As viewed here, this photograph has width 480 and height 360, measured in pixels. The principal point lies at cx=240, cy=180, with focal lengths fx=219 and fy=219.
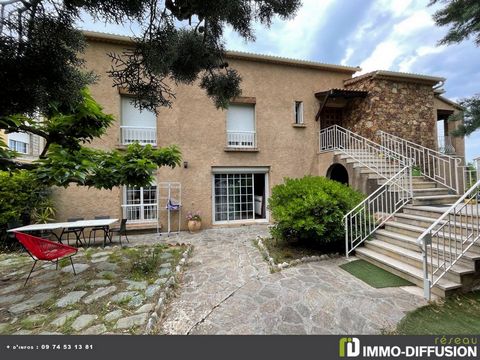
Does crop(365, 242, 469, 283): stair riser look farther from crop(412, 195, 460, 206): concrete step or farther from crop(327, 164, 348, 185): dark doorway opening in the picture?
crop(327, 164, 348, 185): dark doorway opening

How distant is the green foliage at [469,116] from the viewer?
19.5ft

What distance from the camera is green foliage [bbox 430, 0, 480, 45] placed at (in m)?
5.34

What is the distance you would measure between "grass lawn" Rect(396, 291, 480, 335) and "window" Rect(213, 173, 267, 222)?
6.99m

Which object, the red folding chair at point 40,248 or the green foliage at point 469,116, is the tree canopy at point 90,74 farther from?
the green foliage at point 469,116

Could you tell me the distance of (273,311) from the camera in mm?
3264

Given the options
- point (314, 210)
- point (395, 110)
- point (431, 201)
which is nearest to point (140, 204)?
point (314, 210)

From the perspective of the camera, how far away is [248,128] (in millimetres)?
9859

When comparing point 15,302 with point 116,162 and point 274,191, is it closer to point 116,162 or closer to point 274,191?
point 116,162

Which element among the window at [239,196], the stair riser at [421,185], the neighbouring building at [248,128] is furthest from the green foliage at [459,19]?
the window at [239,196]

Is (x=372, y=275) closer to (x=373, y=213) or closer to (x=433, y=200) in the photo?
(x=373, y=213)

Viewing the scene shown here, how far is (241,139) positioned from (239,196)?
101 inches
